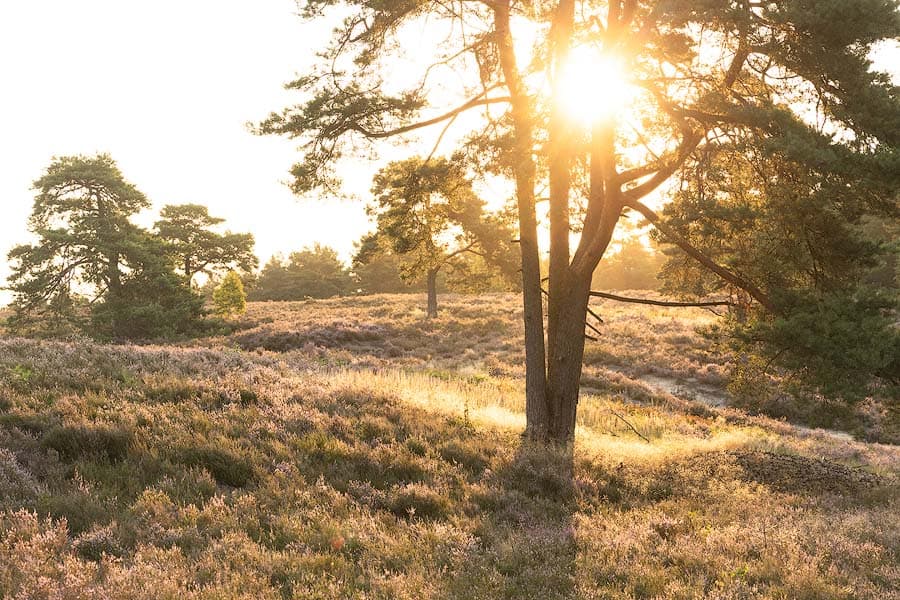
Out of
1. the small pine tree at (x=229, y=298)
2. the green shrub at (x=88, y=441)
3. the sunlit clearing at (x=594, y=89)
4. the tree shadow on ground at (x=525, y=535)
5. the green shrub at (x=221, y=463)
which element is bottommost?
the tree shadow on ground at (x=525, y=535)

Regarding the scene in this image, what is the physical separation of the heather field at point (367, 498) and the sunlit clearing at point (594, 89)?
5.86 meters

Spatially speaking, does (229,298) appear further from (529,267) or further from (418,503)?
(418,503)

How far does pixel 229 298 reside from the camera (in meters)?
42.9

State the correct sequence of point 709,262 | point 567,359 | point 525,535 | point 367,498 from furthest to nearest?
point 567,359
point 709,262
point 367,498
point 525,535

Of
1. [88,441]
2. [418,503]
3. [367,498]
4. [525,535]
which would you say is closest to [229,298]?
[88,441]

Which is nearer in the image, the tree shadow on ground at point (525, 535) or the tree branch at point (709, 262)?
the tree shadow on ground at point (525, 535)

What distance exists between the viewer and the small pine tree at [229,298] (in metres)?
42.8

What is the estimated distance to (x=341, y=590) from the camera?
15.8 feet

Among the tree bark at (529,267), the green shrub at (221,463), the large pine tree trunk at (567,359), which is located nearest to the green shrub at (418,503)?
the green shrub at (221,463)

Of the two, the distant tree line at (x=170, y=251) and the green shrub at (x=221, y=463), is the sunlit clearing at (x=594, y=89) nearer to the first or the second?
the distant tree line at (x=170, y=251)

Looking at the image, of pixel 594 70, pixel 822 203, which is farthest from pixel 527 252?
pixel 822 203

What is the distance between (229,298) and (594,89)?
3835 cm

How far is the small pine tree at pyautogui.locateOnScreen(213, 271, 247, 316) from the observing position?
140 ft

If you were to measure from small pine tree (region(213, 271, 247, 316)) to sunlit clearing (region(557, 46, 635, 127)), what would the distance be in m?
37.8
